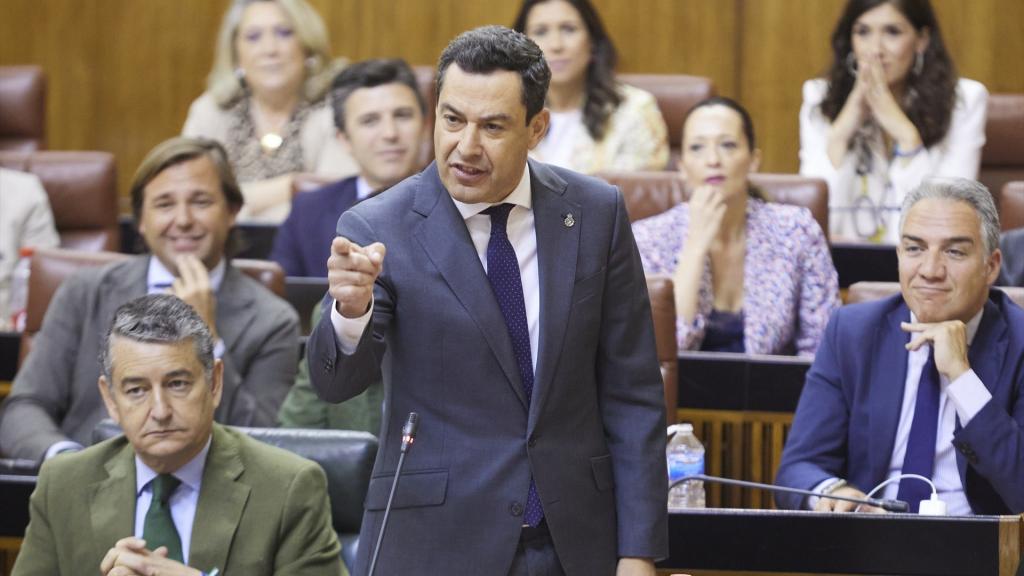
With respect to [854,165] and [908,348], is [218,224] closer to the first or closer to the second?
[908,348]

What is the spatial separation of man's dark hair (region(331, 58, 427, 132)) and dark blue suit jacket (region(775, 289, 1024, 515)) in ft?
5.36

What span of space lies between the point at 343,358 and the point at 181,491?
2.30ft

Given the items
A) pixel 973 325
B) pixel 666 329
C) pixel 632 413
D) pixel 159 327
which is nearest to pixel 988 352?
pixel 973 325

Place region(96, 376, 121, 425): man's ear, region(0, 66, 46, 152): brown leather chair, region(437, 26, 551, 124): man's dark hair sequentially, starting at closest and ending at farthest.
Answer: region(437, 26, 551, 124): man's dark hair
region(96, 376, 121, 425): man's ear
region(0, 66, 46, 152): brown leather chair

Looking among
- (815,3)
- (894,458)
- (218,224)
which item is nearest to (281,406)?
(218,224)

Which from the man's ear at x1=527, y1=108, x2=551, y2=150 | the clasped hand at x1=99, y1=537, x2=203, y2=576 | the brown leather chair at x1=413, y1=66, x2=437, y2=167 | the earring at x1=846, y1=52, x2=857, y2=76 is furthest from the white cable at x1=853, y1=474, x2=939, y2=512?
the brown leather chair at x1=413, y1=66, x2=437, y2=167

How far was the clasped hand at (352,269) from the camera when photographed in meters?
1.56

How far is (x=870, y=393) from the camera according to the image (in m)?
2.56

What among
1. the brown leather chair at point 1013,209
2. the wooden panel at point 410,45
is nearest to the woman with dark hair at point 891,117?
the brown leather chair at point 1013,209

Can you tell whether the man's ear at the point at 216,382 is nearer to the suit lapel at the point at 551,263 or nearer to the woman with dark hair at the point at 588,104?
the suit lapel at the point at 551,263

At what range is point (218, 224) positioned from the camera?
321cm

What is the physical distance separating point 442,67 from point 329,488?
2.71ft

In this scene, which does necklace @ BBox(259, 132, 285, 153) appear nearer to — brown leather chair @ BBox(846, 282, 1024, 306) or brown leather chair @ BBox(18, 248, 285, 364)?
brown leather chair @ BBox(18, 248, 285, 364)

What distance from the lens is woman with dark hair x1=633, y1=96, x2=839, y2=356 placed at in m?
3.38
